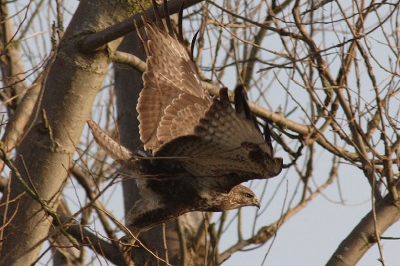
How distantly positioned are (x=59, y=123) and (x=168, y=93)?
63cm

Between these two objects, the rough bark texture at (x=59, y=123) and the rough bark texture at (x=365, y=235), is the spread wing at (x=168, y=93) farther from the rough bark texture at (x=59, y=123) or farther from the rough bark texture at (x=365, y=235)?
the rough bark texture at (x=365, y=235)

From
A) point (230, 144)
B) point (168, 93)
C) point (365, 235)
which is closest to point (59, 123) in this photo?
point (168, 93)

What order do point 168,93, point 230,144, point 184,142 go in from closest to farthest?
1. point 230,144
2. point 184,142
3. point 168,93

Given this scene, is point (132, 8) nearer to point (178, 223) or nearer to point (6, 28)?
point (178, 223)

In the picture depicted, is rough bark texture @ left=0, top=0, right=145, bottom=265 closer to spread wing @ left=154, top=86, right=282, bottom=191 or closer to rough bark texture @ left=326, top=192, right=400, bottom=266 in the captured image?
spread wing @ left=154, top=86, right=282, bottom=191

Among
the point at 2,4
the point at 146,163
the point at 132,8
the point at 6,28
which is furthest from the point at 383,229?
the point at 6,28

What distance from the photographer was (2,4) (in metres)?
4.65

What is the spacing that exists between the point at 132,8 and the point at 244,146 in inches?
40.9

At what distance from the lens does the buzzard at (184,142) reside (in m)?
3.28

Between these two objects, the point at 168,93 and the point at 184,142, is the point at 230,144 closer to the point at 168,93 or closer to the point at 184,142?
the point at 184,142

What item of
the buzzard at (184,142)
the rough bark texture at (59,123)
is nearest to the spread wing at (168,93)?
the buzzard at (184,142)

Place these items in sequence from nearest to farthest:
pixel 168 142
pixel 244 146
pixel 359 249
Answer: pixel 244 146
pixel 168 142
pixel 359 249

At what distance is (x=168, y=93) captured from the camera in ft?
12.2

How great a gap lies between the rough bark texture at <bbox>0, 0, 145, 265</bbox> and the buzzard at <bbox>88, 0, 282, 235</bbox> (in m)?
0.29
